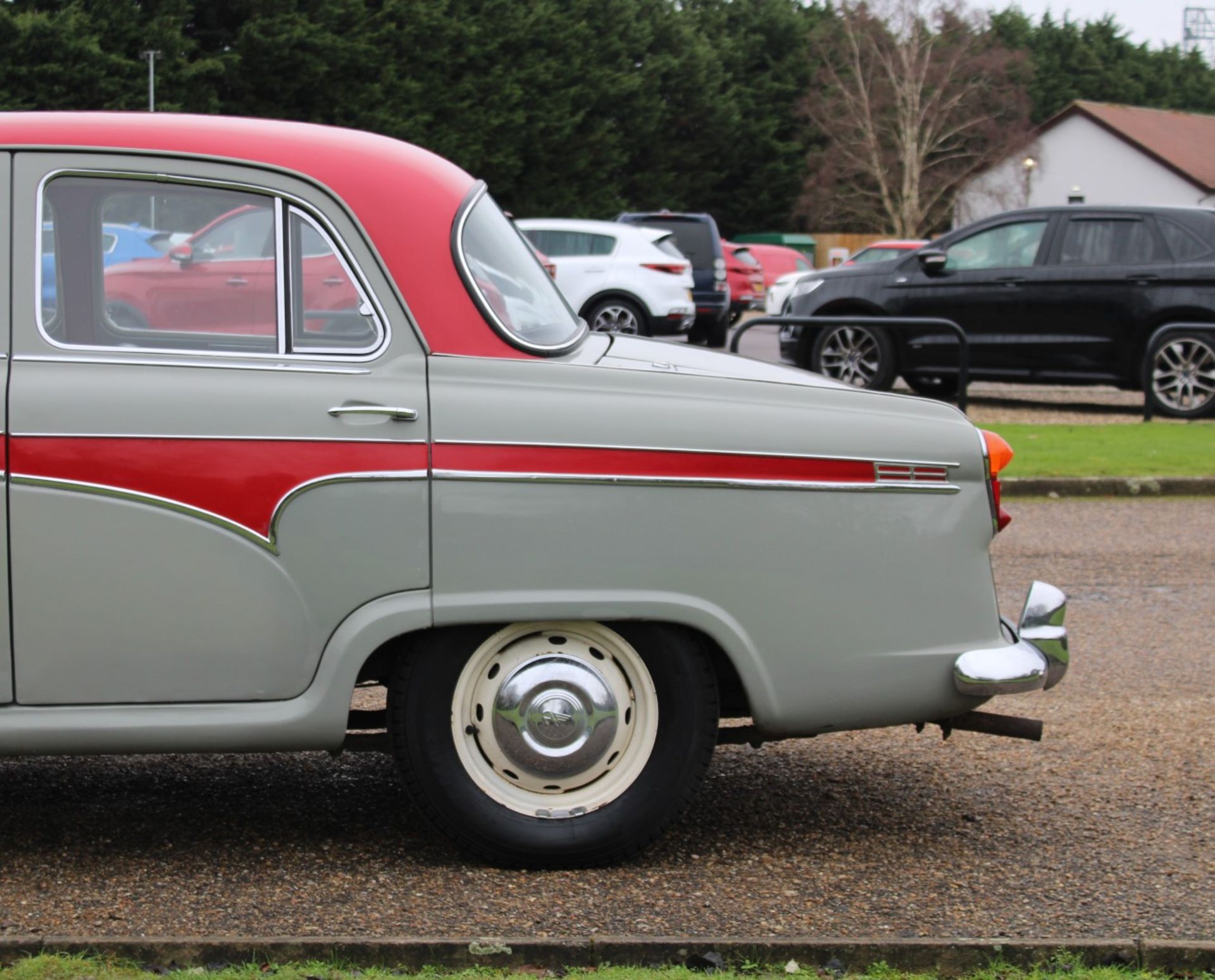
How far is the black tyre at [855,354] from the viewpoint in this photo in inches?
585

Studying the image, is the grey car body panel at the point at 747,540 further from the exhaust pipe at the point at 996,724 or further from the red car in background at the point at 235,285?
the red car in background at the point at 235,285

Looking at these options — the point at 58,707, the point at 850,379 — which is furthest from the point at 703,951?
the point at 850,379

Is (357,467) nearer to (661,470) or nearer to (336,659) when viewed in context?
(336,659)

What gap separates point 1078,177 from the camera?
2569 inches

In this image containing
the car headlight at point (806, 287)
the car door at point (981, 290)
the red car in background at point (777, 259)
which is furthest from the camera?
the red car in background at point (777, 259)

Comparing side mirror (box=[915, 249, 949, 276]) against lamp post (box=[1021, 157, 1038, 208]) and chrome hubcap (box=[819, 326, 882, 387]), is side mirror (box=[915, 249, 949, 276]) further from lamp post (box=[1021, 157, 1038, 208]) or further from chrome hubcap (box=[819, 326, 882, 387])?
lamp post (box=[1021, 157, 1038, 208])

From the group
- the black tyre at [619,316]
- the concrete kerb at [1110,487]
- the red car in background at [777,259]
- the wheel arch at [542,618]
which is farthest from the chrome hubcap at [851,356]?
the red car in background at [777,259]

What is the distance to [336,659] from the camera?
153 inches

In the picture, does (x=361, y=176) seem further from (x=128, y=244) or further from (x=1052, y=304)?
(x=1052, y=304)

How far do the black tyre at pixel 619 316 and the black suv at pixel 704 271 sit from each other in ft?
9.90

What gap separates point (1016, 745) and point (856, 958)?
6.58 ft

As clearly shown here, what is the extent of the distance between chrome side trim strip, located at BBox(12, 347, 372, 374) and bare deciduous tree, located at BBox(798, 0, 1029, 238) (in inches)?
2654

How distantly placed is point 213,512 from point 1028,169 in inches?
2559

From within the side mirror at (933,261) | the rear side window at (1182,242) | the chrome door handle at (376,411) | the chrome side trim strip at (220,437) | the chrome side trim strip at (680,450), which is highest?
A: the rear side window at (1182,242)
